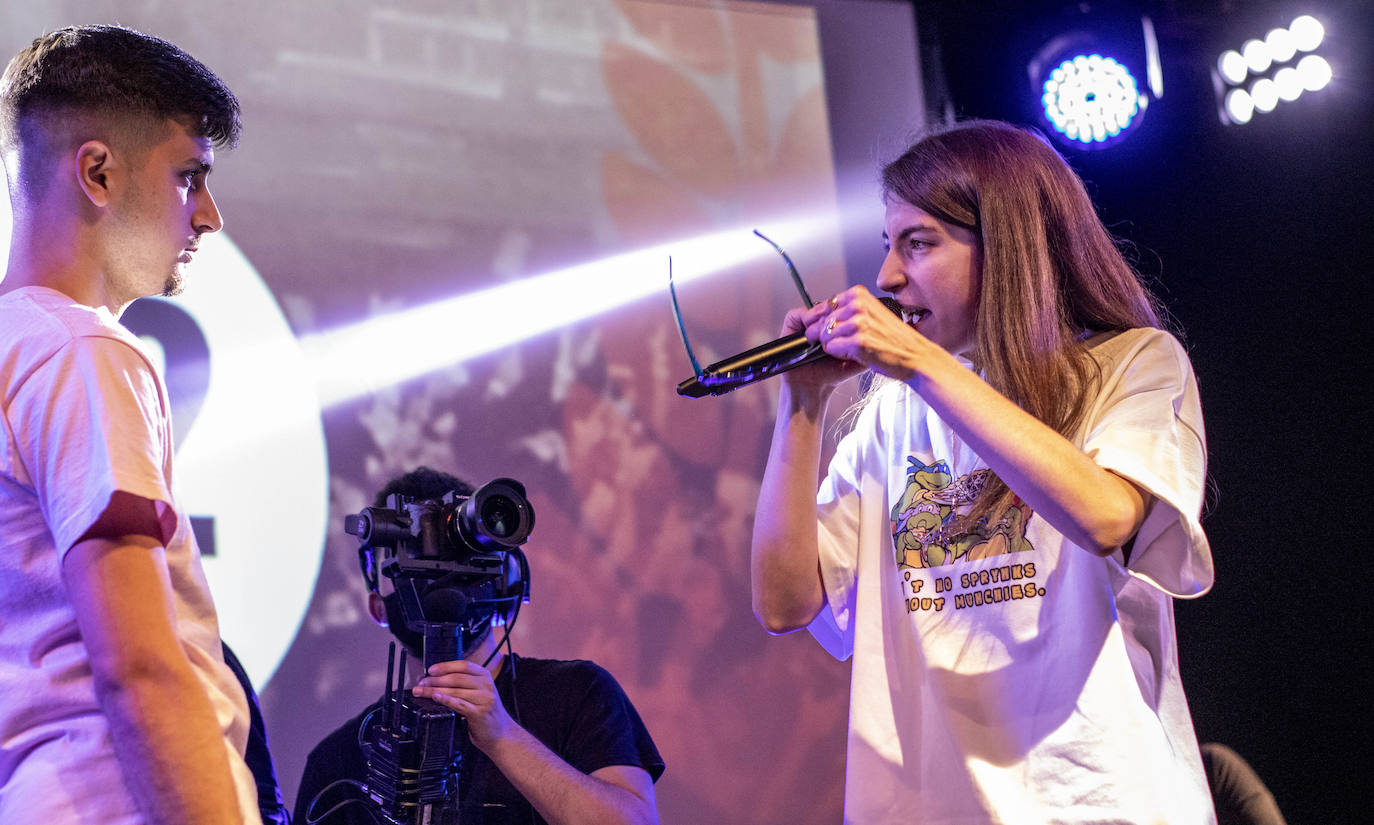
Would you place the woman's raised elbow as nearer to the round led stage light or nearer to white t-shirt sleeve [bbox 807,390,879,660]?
white t-shirt sleeve [bbox 807,390,879,660]

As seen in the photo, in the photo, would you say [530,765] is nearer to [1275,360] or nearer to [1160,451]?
[1160,451]

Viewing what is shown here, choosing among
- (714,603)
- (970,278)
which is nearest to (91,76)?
(970,278)

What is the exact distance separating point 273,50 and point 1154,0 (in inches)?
90.7

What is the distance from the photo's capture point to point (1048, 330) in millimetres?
1442

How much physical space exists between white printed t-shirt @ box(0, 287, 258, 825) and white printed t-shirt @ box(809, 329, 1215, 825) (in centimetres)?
80

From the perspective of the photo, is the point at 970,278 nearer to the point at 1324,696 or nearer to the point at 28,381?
the point at 28,381

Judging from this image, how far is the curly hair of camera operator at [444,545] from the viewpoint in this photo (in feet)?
5.45

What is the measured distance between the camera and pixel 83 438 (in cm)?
97

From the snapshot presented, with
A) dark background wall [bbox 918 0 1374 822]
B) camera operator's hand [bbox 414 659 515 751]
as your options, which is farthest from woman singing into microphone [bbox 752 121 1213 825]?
dark background wall [bbox 918 0 1374 822]

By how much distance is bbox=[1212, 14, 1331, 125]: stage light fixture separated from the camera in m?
2.61

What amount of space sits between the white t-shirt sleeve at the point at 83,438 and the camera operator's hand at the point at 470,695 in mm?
788

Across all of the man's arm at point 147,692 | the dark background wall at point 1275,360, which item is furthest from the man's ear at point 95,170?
the dark background wall at point 1275,360

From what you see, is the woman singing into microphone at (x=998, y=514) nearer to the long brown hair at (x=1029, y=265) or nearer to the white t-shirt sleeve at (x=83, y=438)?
the long brown hair at (x=1029, y=265)

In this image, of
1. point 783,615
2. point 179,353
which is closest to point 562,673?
point 783,615
